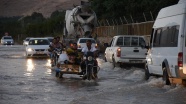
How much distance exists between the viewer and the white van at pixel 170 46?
17281 millimetres

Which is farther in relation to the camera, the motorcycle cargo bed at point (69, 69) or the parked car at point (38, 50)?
the parked car at point (38, 50)

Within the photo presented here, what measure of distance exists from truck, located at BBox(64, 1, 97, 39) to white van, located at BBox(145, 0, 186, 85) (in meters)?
28.2

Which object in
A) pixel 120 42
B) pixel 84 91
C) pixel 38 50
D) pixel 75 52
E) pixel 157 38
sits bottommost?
pixel 84 91

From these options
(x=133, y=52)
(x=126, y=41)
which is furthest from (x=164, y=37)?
(x=126, y=41)

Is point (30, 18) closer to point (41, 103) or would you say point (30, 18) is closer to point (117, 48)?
point (117, 48)

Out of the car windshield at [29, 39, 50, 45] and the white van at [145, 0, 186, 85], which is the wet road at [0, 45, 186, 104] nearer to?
the white van at [145, 0, 186, 85]

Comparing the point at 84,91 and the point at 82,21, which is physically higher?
the point at 82,21

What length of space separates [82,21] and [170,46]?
31613mm

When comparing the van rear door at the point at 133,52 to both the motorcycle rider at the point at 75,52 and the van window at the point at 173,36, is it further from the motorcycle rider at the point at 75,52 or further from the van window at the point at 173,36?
the van window at the point at 173,36

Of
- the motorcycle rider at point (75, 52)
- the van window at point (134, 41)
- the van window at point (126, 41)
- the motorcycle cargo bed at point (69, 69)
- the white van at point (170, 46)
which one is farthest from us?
the van window at point (126, 41)

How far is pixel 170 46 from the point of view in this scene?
18438 millimetres

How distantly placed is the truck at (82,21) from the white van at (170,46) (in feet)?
92.6

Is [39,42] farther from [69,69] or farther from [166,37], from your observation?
[166,37]

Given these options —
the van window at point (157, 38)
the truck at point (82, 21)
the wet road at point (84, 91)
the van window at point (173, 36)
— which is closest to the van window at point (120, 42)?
the wet road at point (84, 91)
